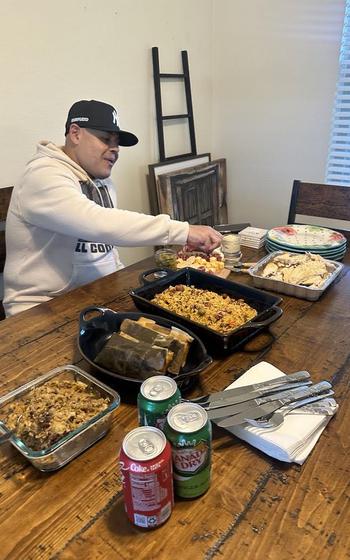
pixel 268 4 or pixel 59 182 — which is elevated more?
pixel 268 4

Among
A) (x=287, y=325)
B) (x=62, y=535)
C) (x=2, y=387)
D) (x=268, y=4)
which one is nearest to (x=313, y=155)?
(x=268, y=4)

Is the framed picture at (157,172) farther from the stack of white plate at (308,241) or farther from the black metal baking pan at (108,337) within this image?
the black metal baking pan at (108,337)

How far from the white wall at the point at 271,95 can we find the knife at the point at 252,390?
2.25 m

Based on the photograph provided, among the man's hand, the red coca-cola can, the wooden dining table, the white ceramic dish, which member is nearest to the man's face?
the man's hand

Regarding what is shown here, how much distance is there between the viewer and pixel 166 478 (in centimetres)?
56

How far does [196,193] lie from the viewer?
280 centimetres

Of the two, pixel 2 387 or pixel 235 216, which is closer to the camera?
pixel 2 387

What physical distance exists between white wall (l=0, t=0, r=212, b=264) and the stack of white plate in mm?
1195

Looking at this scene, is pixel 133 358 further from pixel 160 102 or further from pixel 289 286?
pixel 160 102

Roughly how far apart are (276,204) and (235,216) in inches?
14.3

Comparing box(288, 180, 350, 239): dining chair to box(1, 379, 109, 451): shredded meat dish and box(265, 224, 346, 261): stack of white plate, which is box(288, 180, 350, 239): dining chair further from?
box(1, 379, 109, 451): shredded meat dish

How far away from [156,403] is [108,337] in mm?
344

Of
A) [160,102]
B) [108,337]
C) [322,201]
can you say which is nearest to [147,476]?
[108,337]

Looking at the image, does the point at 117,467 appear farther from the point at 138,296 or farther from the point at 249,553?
the point at 138,296
